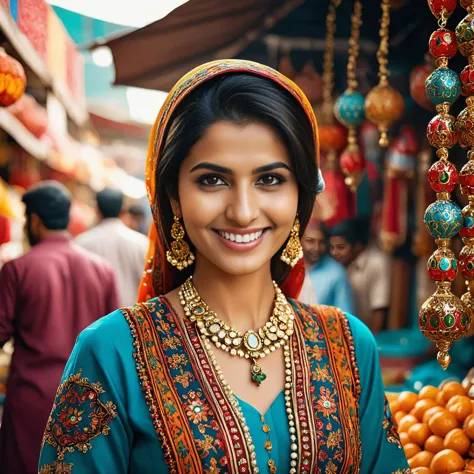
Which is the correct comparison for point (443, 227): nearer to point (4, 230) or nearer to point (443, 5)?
point (443, 5)

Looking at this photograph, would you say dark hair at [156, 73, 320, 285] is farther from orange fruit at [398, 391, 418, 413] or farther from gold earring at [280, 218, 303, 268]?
orange fruit at [398, 391, 418, 413]

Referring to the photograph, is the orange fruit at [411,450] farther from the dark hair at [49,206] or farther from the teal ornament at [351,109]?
the dark hair at [49,206]

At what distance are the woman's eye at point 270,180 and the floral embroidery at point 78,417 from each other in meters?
0.52

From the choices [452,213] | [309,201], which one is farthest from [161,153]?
[452,213]

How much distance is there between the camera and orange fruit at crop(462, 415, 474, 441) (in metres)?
2.16

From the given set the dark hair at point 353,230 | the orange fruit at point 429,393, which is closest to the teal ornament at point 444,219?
the orange fruit at point 429,393

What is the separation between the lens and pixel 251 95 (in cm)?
157

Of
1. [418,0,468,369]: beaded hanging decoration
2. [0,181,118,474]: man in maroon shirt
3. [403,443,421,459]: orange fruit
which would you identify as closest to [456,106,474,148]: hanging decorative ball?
[418,0,468,369]: beaded hanging decoration

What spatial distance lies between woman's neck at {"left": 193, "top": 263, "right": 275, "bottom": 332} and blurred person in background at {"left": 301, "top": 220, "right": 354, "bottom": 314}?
2.63m

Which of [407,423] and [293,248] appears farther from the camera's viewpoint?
[407,423]

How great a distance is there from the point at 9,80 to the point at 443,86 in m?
1.31

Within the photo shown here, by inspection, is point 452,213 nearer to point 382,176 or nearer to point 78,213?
point 382,176

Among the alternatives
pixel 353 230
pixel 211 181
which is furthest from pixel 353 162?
pixel 211 181

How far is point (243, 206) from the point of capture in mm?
1521
